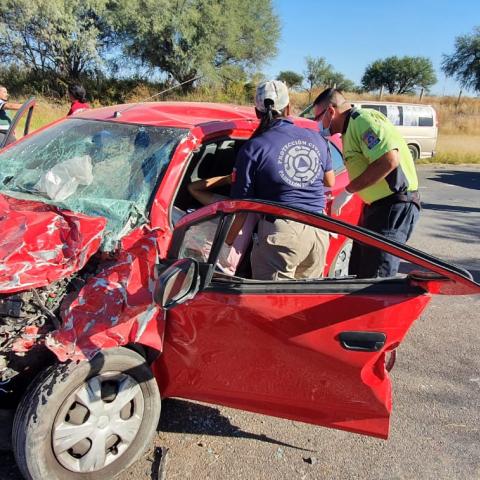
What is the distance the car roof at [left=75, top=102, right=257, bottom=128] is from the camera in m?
2.98

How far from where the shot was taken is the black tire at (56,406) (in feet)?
6.36

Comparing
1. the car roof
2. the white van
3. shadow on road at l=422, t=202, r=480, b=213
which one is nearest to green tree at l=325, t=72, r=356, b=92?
the white van

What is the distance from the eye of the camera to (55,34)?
82.6ft

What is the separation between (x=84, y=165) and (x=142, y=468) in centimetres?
167

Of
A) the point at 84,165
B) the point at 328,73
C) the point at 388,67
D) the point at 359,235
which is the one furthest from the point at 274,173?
the point at 388,67

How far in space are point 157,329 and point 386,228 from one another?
5.93ft

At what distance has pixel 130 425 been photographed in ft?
7.30

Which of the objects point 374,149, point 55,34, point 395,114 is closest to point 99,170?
point 374,149

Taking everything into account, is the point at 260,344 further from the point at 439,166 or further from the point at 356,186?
the point at 439,166

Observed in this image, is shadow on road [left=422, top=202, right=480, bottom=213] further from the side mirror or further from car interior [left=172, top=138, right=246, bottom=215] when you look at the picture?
the side mirror

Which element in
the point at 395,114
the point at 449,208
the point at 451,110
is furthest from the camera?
the point at 451,110

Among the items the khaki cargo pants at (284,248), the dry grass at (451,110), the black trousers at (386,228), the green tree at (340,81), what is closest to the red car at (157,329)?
the khaki cargo pants at (284,248)

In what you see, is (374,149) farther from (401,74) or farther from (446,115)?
(401,74)

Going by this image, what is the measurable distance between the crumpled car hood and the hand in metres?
1.96
